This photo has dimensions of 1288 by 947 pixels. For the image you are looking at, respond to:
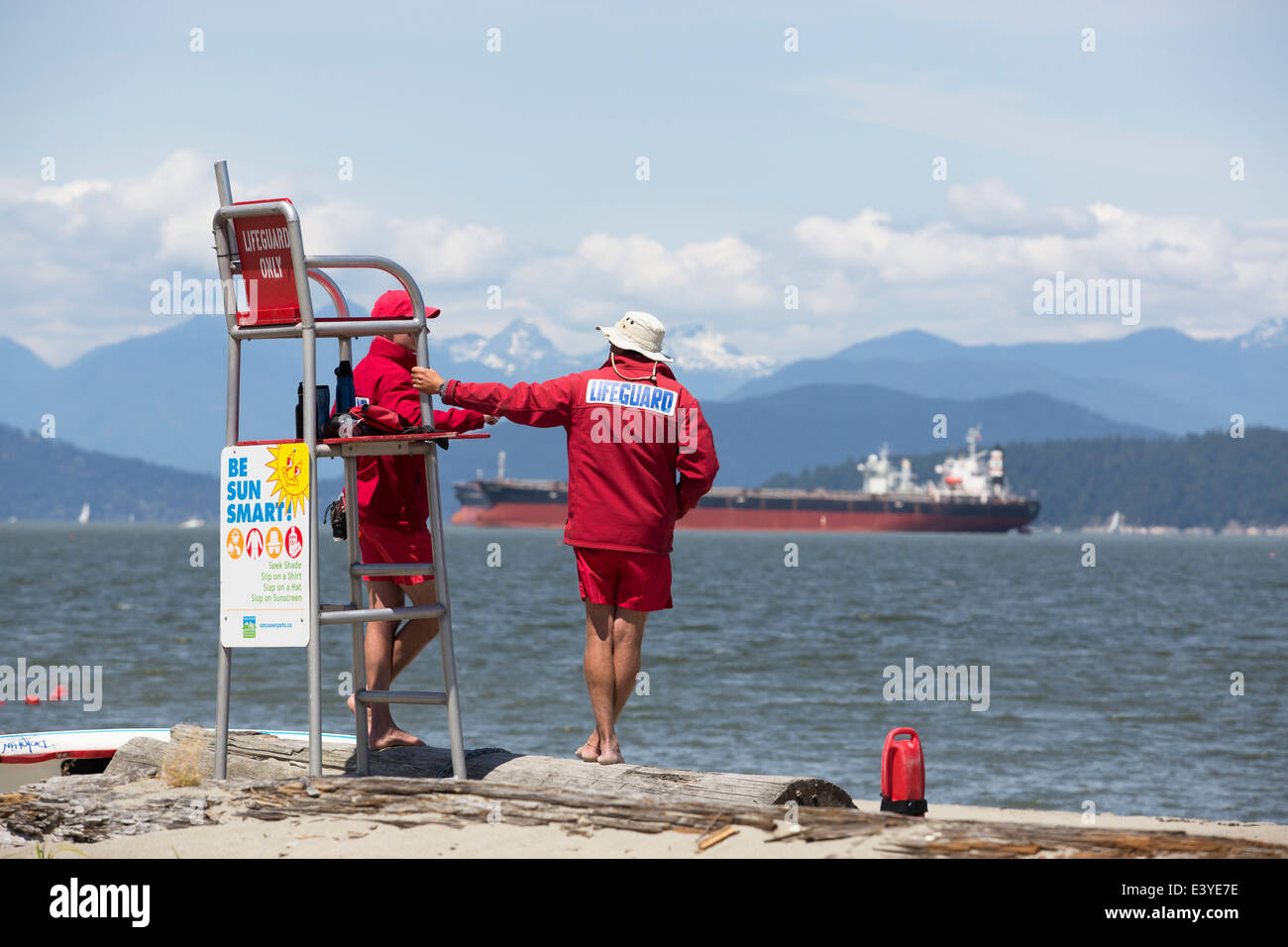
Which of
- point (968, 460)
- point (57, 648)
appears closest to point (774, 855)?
point (57, 648)

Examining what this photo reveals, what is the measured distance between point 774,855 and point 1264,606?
39.3 metres

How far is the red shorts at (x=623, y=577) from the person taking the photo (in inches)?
205

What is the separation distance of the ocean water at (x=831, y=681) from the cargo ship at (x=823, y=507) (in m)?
65.6

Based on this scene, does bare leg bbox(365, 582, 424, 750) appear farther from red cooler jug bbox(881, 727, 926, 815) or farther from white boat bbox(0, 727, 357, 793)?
red cooler jug bbox(881, 727, 926, 815)

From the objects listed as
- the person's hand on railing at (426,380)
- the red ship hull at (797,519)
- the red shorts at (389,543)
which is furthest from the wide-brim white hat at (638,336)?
the red ship hull at (797,519)

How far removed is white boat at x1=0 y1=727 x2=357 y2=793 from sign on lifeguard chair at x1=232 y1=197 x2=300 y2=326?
241 centimetres

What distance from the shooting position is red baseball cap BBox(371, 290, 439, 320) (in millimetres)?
5352

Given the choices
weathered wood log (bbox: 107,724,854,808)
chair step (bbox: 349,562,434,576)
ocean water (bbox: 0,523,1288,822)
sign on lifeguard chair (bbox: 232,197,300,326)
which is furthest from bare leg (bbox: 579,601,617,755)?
ocean water (bbox: 0,523,1288,822)

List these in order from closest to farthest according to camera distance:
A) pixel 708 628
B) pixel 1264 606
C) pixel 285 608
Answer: pixel 285 608 → pixel 708 628 → pixel 1264 606

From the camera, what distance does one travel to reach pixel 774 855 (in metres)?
3.95

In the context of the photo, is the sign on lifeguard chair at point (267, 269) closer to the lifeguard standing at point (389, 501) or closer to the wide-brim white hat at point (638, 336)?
the lifeguard standing at point (389, 501)
